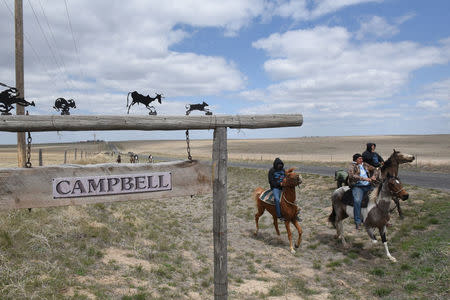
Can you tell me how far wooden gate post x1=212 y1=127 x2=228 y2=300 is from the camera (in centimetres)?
373

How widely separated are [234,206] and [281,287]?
7.85m

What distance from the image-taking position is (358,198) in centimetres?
808

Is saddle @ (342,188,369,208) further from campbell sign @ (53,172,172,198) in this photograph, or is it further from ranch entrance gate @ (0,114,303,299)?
campbell sign @ (53,172,172,198)

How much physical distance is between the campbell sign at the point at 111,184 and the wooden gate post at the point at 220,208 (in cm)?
64

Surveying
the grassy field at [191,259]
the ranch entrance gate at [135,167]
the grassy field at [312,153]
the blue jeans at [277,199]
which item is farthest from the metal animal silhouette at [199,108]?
the grassy field at [312,153]

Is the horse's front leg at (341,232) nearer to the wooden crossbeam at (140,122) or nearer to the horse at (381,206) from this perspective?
the horse at (381,206)

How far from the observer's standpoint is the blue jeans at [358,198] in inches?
317

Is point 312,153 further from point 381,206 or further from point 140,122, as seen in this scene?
point 140,122

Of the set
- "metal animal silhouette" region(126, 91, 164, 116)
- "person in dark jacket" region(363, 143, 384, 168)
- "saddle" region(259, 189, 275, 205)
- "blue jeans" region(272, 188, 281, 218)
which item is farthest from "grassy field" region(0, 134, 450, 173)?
"metal animal silhouette" region(126, 91, 164, 116)

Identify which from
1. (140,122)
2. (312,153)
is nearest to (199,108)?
(140,122)

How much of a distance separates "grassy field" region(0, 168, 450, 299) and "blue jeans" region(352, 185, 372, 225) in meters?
1.09

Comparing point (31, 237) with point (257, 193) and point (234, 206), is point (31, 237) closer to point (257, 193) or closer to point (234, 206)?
point (257, 193)

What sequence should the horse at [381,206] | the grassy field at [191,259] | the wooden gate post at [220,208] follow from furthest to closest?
1. the horse at [381,206]
2. the grassy field at [191,259]
3. the wooden gate post at [220,208]

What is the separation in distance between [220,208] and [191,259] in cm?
392
